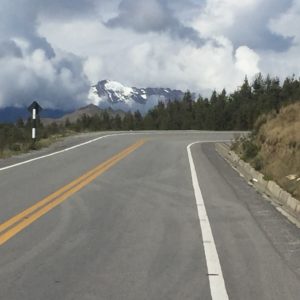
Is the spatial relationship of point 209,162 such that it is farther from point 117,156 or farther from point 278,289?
point 278,289

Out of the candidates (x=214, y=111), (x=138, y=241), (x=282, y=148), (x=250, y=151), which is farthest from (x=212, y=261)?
(x=214, y=111)

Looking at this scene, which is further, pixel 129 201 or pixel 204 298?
pixel 129 201

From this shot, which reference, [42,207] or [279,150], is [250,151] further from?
[42,207]

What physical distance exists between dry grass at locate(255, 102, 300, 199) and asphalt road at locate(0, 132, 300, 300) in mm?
815

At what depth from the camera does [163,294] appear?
5684mm

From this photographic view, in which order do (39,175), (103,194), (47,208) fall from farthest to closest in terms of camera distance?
(39,175) → (103,194) → (47,208)

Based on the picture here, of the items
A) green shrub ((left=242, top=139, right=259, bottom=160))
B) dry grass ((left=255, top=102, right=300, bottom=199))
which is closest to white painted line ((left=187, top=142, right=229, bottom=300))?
dry grass ((left=255, top=102, right=300, bottom=199))

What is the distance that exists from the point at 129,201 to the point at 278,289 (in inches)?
232

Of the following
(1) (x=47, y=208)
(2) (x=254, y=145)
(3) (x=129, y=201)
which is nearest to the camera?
(1) (x=47, y=208)

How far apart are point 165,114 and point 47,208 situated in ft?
532

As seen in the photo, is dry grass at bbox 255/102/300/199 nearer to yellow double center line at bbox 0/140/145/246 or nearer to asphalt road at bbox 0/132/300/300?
asphalt road at bbox 0/132/300/300

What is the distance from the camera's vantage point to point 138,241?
795cm

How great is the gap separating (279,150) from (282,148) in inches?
7.4

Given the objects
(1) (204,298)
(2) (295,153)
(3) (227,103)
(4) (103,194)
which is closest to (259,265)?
(1) (204,298)
